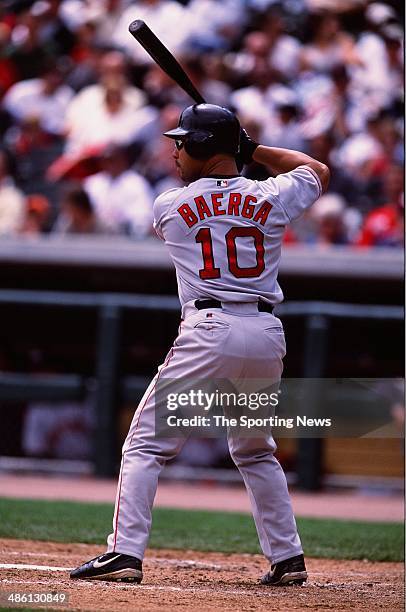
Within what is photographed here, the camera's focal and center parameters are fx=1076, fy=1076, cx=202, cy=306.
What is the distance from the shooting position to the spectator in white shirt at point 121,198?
8812mm

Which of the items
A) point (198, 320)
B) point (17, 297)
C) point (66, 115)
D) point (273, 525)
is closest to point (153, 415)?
point (198, 320)

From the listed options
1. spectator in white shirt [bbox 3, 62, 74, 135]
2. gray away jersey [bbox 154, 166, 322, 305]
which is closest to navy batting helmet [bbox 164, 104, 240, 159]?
gray away jersey [bbox 154, 166, 322, 305]

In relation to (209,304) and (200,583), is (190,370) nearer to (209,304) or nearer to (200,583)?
(209,304)

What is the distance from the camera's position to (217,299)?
365 centimetres

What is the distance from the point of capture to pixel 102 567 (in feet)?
11.8

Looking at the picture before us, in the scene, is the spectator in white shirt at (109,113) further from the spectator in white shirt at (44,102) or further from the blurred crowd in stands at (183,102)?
the spectator in white shirt at (44,102)

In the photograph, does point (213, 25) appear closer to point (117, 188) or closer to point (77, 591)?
point (117, 188)

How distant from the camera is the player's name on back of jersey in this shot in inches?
145

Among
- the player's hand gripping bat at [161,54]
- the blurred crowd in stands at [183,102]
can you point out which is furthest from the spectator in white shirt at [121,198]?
the player's hand gripping bat at [161,54]

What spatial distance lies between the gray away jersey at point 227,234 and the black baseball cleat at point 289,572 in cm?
95

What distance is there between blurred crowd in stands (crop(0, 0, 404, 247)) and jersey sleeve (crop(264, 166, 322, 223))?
4430 mm

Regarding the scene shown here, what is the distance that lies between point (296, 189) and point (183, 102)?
6.19 meters

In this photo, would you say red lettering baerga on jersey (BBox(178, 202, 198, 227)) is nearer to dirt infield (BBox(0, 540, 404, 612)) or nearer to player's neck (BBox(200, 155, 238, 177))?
player's neck (BBox(200, 155, 238, 177))

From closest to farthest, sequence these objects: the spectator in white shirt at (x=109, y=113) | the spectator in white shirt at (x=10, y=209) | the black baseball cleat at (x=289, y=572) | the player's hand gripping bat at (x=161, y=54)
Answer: the black baseball cleat at (x=289, y=572)
the player's hand gripping bat at (x=161, y=54)
the spectator in white shirt at (x=10, y=209)
the spectator in white shirt at (x=109, y=113)
